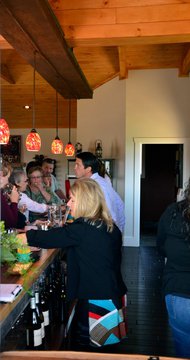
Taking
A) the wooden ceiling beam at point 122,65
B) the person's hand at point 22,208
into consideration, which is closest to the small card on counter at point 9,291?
the person's hand at point 22,208

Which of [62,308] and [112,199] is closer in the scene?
[62,308]

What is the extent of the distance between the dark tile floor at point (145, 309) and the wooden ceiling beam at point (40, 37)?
2631 millimetres

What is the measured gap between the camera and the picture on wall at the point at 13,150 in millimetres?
9523

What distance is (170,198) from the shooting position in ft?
29.1

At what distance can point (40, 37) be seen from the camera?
2.66 m

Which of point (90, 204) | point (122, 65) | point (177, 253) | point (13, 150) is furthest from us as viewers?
point (13, 150)

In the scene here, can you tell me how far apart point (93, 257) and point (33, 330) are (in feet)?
1.76

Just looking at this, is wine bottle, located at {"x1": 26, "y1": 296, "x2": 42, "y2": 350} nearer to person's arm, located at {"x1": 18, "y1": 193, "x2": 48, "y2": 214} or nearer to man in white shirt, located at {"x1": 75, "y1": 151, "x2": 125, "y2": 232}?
man in white shirt, located at {"x1": 75, "y1": 151, "x2": 125, "y2": 232}

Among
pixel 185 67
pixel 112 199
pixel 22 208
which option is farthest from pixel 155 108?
pixel 22 208

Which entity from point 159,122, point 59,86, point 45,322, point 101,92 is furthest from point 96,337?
point 101,92

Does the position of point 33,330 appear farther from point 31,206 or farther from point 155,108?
point 155,108

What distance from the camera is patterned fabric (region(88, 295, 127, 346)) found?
208 centimetres

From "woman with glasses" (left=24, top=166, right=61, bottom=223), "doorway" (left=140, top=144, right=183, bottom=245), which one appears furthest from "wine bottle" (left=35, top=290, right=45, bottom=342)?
"doorway" (left=140, top=144, right=183, bottom=245)

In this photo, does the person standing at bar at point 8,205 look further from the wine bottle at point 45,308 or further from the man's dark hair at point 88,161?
the man's dark hair at point 88,161
